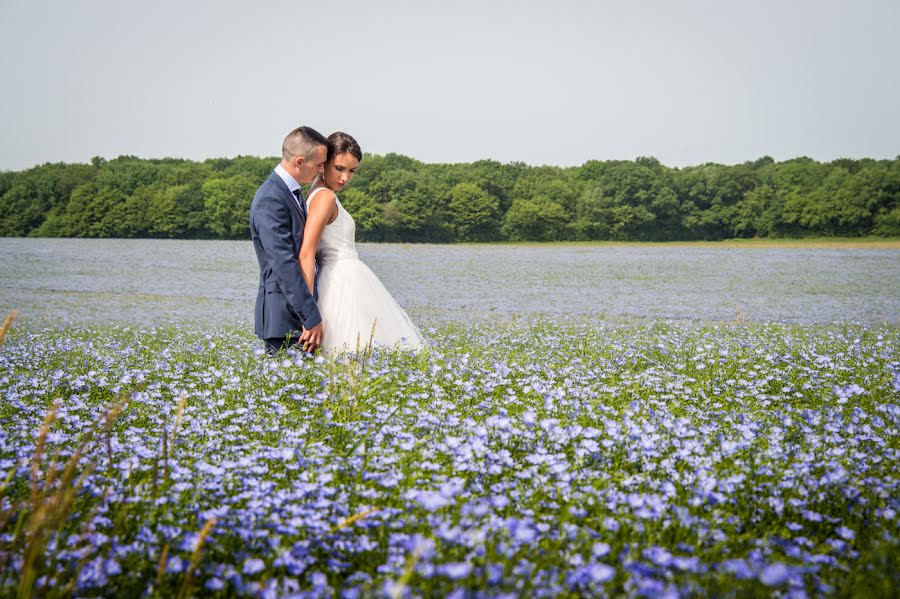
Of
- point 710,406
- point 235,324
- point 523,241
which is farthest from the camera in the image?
point 523,241

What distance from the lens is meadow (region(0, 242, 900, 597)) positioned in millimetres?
2402

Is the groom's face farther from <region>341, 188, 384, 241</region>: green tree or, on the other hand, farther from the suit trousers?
<region>341, 188, 384, 241</region>: green tree

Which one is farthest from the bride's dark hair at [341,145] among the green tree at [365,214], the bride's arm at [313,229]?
the green tree at [365,214]

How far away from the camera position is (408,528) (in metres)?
2.79

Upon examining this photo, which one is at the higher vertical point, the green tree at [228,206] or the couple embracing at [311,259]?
the green tree at [228,206]

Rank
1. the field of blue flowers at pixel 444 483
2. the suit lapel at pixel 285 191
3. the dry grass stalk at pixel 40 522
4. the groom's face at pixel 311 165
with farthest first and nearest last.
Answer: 1. the groom's face at pixel 311 165
2. the suit lapel at pixel 285 191
3. the field of blue flowers at pixel 444 483
4. the dry grass stalk at pixel 40 522

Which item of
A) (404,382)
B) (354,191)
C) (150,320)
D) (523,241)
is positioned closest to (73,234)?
(354,191)

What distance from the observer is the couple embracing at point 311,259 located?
230 inches

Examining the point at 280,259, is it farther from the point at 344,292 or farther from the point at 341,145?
the point at 341,145

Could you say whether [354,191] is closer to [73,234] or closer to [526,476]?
[73,234]

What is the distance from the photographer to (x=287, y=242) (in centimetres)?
582

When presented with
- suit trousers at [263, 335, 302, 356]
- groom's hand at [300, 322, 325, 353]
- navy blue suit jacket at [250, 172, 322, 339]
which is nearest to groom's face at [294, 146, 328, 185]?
navy blue suit jacket at [250, 172, 322, 339]

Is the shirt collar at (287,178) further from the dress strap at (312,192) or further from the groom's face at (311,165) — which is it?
the dress strap at (312,192)

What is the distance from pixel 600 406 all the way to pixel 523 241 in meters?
53.0
